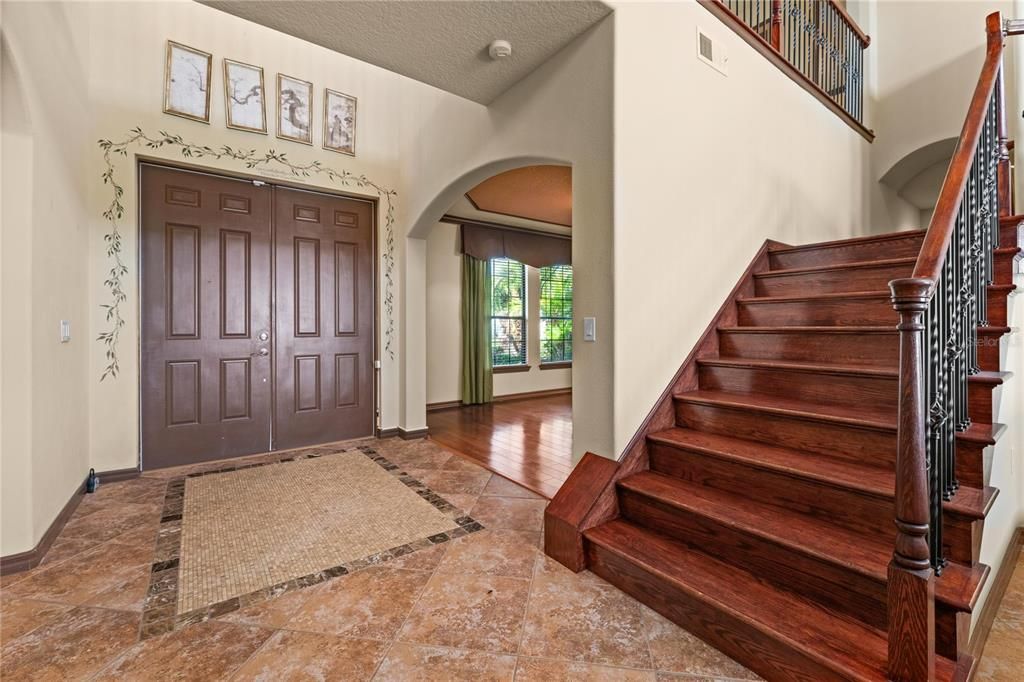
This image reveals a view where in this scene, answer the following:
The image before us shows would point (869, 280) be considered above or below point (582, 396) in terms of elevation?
above

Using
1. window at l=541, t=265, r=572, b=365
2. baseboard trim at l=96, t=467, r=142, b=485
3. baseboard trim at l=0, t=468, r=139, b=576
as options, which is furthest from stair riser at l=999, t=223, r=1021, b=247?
baseboard trim at l=96, t=467, r=142, b=485

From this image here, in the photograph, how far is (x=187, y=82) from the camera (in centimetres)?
361

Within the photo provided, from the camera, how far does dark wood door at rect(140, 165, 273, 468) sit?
3523mm

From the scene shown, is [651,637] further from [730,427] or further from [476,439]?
[476,439]

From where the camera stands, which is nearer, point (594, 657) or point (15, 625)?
point (594, 657)

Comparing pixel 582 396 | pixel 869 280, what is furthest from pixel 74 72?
pixel 869 280

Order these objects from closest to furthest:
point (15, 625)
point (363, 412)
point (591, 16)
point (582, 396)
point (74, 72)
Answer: point (15, 625) < point (591, 16) < point (582, 396) < point (74, 72) < point (363, 412)

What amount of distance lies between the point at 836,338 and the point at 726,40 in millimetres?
2034

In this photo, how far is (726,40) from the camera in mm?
2924

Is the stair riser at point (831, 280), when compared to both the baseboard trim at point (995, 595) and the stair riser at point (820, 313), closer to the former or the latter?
the stair riser at point (820, 313)

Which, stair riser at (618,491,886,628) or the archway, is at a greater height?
the archway

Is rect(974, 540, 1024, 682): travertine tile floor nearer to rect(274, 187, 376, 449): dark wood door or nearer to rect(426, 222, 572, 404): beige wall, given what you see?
rect(274, 187, 376, 449): dark wood door

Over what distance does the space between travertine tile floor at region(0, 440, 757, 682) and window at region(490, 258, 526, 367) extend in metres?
4.61

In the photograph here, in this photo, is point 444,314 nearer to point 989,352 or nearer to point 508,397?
point 508,397
